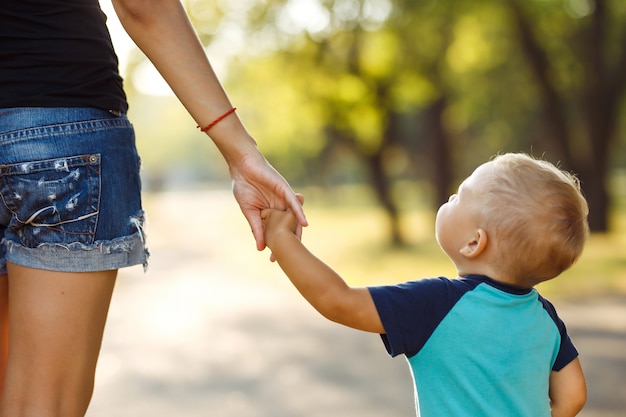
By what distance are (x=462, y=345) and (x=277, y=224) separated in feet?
1.88

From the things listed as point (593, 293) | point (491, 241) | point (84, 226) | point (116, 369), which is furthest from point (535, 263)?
point (593, 293)

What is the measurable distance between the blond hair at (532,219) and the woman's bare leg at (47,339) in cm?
98

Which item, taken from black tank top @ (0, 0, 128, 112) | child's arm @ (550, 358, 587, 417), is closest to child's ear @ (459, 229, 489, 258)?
child's arm @ (550, 358, 587, 417)

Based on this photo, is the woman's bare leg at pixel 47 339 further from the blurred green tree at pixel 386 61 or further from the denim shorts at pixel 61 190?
the blurred green tree at pixel 386 61

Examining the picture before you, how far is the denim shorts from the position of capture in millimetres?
1802

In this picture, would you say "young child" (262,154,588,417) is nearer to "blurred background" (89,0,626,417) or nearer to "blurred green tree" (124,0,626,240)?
"blurred background" (89,0,626,417)

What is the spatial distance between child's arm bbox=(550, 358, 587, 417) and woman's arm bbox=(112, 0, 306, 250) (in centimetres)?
→ 79

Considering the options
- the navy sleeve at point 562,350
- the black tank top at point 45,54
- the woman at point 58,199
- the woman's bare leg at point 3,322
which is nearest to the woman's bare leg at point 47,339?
the woman at point 58,199

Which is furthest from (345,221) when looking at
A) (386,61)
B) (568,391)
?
(568,391)

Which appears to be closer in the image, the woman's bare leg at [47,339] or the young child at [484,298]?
the woman's bare leg at [47,339]

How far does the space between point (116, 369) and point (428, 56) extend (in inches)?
472

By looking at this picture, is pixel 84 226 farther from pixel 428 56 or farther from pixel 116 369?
pixel 428 56

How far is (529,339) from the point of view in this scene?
2.05m

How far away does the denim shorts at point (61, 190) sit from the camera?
5.91 ft
